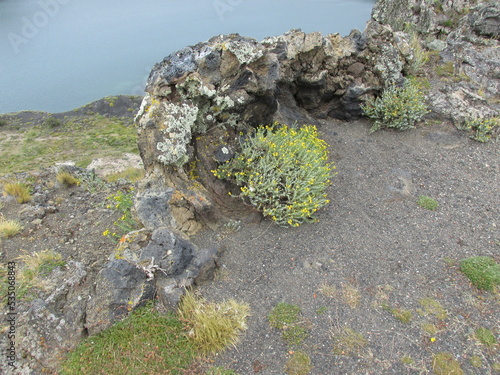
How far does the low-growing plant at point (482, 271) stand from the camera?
567 centimetres

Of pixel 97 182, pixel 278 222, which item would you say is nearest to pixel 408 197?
pixel 278 222

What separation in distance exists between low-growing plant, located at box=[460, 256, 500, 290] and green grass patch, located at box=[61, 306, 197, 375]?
15.9 ft

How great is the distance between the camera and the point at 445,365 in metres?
4.70

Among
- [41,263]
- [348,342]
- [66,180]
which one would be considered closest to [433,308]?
[348,342]

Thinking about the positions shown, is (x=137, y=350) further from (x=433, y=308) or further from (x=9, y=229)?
(x=9, y=229)

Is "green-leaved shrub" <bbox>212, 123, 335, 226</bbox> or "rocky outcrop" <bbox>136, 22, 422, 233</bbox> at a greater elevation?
"rocky outcrop" <bbox>136, 22, 422, 233</bbox>

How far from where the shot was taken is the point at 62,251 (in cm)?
733

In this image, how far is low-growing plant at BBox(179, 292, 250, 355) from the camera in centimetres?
512

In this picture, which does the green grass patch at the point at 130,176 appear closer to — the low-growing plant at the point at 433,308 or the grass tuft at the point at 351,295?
the grass tuft at the point at 351,295

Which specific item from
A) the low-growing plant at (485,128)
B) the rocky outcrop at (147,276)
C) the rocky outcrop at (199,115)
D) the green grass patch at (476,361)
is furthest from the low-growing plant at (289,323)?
the low-growing plant at (485,128)

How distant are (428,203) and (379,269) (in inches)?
97.3

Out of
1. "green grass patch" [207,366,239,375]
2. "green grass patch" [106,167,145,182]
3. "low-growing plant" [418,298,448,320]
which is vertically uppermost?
"green grass patch" [207,366,239,375]

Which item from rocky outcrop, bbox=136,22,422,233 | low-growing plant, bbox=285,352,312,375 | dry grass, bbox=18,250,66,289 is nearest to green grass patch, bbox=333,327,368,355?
low-growing plant, bbox=285,352,312,375
